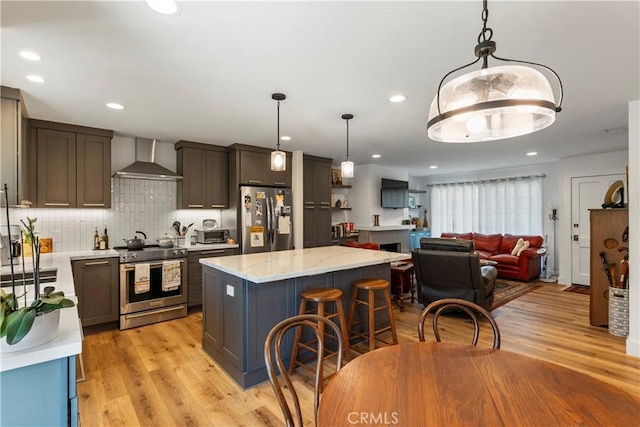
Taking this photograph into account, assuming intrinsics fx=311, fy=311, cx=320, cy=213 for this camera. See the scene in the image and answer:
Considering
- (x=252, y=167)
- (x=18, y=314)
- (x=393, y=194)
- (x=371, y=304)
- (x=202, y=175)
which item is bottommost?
(x=371, y=304)

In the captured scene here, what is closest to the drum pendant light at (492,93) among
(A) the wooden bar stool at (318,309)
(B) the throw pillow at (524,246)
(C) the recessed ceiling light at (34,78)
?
(A) the wooden bar stool at (318,309)

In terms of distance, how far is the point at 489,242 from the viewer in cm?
695

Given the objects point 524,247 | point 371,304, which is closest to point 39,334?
point 371,304

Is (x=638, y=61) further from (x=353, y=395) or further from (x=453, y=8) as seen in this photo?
(x=353, y=395)

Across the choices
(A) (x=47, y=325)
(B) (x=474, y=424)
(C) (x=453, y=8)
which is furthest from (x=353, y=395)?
(C) (x=453, y=8)

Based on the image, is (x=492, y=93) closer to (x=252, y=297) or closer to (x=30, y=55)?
(x=252, y=297)

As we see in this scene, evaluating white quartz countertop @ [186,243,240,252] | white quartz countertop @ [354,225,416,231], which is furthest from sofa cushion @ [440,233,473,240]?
white quartz countertop @ [186,243,240,252]

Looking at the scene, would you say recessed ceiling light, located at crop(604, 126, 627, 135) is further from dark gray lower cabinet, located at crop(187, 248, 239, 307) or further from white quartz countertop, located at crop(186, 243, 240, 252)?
dark gray lower cabinet, located at crop(187, 248, 239, 307)

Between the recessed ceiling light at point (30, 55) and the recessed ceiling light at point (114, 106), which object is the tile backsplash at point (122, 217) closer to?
the recessed ceiling light at point (114, 106)

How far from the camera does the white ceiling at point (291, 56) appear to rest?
1.64 metres

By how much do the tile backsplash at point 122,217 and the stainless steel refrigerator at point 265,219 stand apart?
2.23ft

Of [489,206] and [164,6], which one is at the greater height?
[164,6]

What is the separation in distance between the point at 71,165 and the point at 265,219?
246 centimetres

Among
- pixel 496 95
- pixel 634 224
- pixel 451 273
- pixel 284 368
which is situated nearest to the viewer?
pixel 496 95
